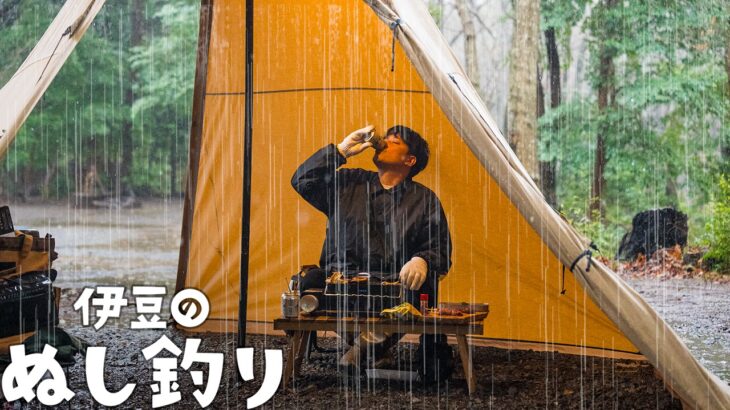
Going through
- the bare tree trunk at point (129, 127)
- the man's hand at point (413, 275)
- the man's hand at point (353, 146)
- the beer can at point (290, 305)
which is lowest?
the beer can at point (290, 305)

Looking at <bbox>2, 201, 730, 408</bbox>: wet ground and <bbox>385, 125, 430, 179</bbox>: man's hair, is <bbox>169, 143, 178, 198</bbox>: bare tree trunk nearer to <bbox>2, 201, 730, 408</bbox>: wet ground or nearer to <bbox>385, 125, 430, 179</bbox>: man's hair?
<bbox>2, 201, 730, 408</bbox>: wet ground

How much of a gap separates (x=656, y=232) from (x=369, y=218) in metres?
7.15

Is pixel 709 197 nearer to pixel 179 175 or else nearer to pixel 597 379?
pixel 597 379

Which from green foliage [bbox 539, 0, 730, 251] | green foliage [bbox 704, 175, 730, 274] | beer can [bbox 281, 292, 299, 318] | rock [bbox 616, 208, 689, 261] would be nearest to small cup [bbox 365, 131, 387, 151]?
beer can [bbox 281, 292, 299, 318]

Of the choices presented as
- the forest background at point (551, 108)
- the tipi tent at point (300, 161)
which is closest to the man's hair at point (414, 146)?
the tipi tent at point (300, 161)

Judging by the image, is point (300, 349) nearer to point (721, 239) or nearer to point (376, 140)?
point (376, 140)

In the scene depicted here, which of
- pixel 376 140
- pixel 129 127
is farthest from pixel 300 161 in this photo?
pixel 129 127

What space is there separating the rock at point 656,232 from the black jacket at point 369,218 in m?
6.87

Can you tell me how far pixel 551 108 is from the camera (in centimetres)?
1459

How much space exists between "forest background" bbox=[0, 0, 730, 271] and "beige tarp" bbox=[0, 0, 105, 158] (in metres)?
5.94

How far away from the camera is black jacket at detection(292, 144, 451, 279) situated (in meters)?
4.83

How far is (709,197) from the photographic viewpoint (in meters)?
13.4

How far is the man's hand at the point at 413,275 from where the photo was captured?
4.38m

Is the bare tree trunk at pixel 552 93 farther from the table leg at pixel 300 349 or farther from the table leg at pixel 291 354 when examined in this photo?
the table leg at pixel 291 354
